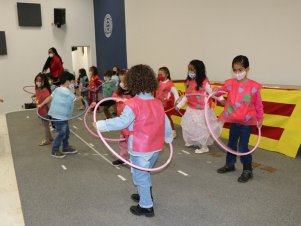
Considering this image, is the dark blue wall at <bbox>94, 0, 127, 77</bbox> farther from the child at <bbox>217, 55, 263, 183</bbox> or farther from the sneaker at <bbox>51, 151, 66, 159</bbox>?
the child at <bbox>217, 55, 263, 183</bbox>

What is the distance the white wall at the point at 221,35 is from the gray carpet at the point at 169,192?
1812 millimetres

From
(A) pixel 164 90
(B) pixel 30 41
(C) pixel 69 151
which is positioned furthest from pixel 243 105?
(B) pixel 30 41

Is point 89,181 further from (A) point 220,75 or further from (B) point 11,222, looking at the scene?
(A) point 220,75

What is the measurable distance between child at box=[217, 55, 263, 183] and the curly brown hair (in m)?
1.30

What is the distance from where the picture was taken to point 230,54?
6391mm

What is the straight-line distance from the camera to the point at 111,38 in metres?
11.1

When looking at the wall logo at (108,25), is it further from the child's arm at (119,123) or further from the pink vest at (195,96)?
the child's arm at (119,123)

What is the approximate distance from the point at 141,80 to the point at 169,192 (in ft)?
4.92

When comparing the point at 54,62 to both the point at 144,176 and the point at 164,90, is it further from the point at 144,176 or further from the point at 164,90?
the point at 144,176

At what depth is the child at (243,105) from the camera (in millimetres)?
3482

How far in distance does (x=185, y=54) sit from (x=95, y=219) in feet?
18.2

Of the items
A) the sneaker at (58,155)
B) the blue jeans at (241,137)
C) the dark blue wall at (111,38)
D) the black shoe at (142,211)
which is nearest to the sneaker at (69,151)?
the sneaker at (58,155)

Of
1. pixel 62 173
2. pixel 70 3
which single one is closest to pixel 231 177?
pixel 62 173

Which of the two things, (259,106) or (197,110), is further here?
(197,110)
